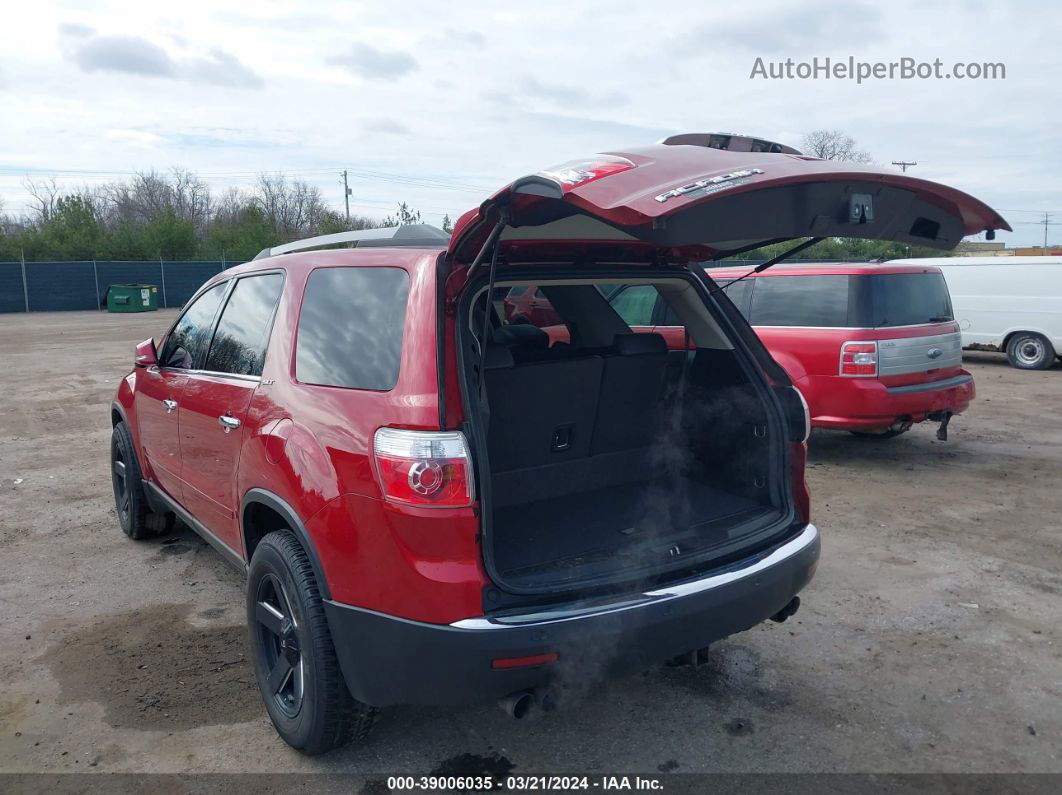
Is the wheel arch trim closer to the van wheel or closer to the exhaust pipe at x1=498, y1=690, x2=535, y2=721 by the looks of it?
the exhaust pipe at x1=498, y1=690, x2=535, y2=721

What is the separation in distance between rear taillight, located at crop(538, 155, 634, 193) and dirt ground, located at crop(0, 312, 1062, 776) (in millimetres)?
1569

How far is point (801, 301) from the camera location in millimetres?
7344

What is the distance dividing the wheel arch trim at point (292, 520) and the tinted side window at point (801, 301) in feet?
17.7

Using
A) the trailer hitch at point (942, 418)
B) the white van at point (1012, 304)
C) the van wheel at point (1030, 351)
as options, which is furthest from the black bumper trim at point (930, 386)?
the van wheel at point (1030, 351)

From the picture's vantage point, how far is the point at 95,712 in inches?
131

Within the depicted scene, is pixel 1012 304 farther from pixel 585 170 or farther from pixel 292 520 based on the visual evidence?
pixel 292 520

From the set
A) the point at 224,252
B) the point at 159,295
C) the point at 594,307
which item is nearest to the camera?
the point at 594,307

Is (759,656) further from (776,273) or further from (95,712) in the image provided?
(776,273)

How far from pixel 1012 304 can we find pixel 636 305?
10.0 meters

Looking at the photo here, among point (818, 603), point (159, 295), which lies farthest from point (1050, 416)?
point (159, 295)

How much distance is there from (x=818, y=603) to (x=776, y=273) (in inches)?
160

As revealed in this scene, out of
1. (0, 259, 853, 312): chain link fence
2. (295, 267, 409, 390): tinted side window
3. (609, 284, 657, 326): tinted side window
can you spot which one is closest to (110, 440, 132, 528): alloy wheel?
(295, 267, 409, 390): tinted side window

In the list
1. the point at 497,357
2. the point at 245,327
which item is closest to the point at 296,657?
the point at 497,357

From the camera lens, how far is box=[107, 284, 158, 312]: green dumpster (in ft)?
103
